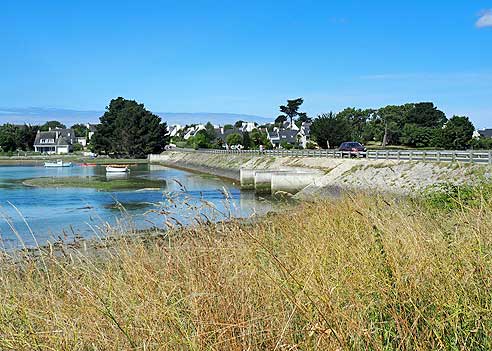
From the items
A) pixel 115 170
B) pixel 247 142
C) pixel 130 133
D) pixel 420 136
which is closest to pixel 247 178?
pixel 115 170

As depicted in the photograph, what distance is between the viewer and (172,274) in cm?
495

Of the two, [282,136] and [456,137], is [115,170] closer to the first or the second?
[456,137]

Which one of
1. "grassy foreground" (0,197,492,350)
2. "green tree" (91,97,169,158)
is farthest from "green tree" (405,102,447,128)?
"grassy foreground" (0,197,492,350)

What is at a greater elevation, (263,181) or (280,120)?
(280,120)

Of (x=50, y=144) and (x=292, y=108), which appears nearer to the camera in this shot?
(x=50, y=144)

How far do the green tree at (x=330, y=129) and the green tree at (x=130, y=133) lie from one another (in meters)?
44.4

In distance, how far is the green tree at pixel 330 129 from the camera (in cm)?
8131

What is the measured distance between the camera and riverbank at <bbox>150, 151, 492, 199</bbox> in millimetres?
25453

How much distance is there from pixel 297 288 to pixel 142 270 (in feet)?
4.66

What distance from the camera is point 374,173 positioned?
35.4m

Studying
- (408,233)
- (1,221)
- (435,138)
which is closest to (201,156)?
(435,138)

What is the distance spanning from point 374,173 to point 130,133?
277ft

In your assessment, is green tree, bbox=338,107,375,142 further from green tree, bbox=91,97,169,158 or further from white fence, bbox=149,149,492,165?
white fence, bbox=149,149,492,165

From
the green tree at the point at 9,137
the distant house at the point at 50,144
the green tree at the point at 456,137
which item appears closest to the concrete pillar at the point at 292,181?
the green tree at the point at 456,137
